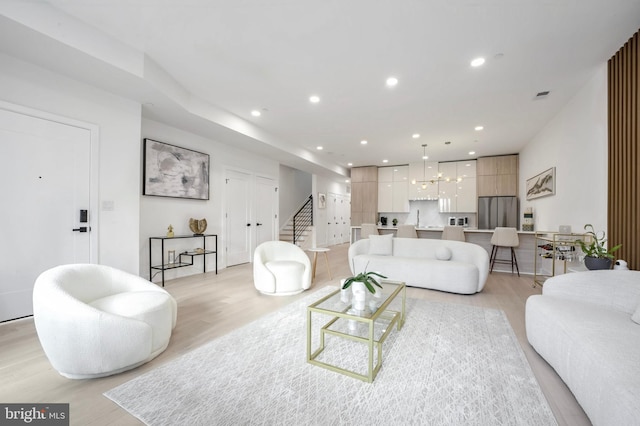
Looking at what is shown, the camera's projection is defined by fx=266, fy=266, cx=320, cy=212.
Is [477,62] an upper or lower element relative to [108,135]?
upper

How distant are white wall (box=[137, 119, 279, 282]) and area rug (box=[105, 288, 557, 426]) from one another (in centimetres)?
258

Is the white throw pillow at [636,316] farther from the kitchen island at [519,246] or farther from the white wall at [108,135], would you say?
the white wall at [108,135]

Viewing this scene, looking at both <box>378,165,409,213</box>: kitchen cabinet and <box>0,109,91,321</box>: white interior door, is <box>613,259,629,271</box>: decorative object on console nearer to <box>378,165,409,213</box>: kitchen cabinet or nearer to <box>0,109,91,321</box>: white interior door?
<box>0,109,91,321</box>: white interior door

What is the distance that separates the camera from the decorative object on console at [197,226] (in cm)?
489

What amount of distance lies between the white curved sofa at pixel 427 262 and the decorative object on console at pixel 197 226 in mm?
2820

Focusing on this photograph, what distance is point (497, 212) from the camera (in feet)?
23.8

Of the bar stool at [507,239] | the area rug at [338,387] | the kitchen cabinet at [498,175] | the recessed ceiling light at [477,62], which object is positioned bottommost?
the area rug at [338,387]

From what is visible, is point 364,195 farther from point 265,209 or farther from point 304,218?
point 265,209

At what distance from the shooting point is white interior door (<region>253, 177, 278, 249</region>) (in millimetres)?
6730

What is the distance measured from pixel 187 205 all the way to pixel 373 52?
4051 mm

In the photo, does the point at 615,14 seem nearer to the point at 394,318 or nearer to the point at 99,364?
the point at 394,318

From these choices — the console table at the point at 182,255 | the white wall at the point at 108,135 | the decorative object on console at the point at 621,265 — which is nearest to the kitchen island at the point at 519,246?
the decorative object on console at the point at 621,265

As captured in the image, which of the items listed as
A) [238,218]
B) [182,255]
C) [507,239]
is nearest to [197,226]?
[182,255]
